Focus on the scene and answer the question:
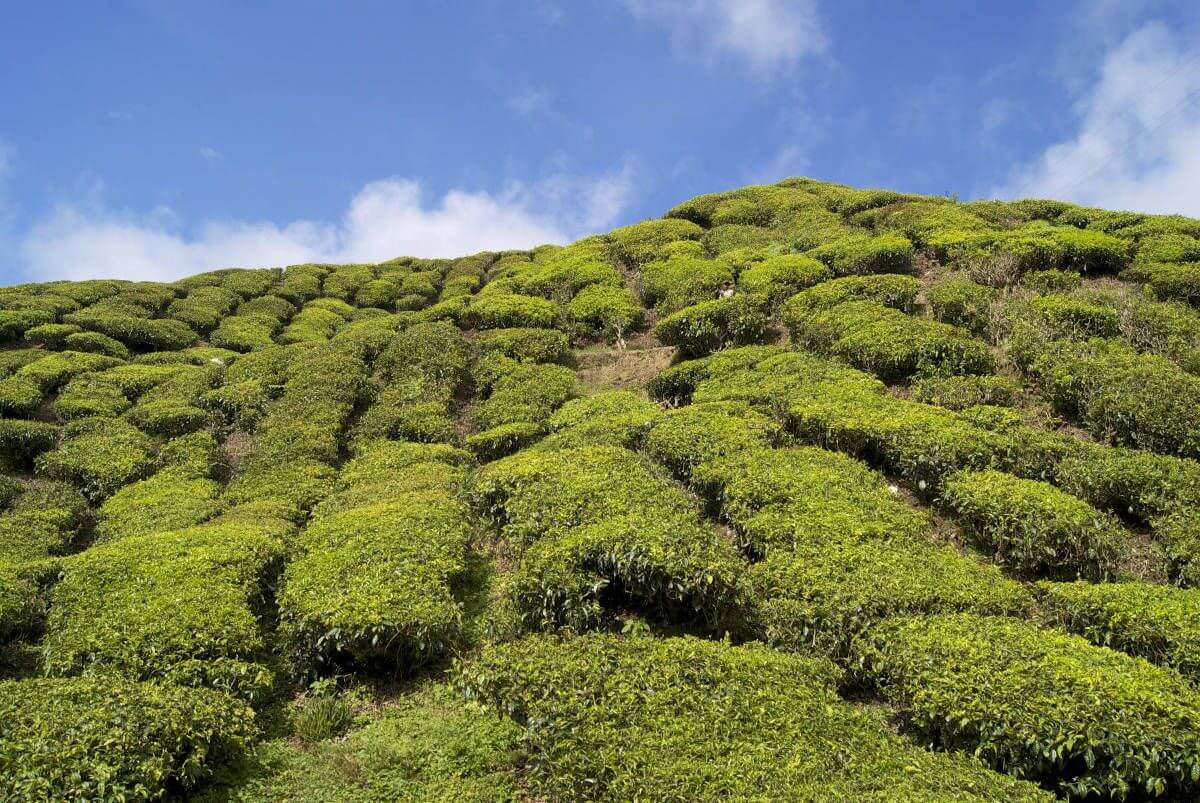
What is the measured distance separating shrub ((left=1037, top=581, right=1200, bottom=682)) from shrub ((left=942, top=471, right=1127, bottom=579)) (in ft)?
2.57

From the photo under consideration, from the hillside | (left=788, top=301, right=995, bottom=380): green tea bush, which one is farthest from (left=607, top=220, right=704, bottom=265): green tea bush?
(left=788, top=301, right=995, bottom=380): green tea bush

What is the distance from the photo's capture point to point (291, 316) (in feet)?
110

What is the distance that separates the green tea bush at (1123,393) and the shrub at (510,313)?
1557cm

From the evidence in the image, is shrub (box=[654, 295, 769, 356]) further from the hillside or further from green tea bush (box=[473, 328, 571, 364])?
green tea bush (box=[473, 328, 571, 364])

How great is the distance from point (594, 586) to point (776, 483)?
14.4 feet

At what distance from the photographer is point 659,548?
11.3 metres

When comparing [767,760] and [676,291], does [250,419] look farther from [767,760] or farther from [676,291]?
[767,760]

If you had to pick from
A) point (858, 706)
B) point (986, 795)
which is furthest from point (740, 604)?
point (986, 795)

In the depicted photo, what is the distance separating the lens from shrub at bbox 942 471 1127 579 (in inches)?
448

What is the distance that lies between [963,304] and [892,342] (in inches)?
125

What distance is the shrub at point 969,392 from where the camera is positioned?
53.0 feet

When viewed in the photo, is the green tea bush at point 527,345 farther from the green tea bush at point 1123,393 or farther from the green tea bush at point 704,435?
the green tea bush at point 1123,393

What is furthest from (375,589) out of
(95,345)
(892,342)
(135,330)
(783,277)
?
(135,330)

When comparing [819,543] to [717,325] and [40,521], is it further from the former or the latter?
[40,521]
